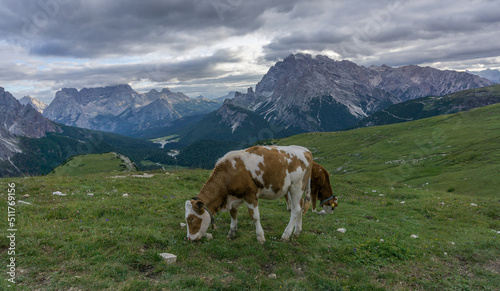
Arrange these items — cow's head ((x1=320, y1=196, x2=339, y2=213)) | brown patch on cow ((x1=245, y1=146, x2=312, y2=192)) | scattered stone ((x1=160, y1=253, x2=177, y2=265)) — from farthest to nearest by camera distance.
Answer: cow's head ((x1=320, y1=196, x2=339, y2=213)), brown patch on cow ((x1=245, y1=146, x2=312, y2=192)), scattered stone ((x1=160, y1=253, x2=177, y2=265))

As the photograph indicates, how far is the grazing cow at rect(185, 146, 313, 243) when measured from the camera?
10805 millimetres

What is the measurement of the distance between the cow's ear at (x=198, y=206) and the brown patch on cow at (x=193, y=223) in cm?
29

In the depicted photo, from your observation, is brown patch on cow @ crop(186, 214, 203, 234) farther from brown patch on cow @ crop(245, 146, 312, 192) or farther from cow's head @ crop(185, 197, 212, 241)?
brown patch on cow @ crop(245, 146, 312, 192)

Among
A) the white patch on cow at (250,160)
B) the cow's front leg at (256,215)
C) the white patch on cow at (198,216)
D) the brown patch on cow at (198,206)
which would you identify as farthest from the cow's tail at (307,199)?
the brown patch on cow at (198,206)

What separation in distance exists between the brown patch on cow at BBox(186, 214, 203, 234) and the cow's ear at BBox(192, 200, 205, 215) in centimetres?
Result: 29

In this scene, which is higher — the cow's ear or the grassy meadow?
the cow's ear

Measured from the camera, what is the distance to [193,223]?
10766 mm

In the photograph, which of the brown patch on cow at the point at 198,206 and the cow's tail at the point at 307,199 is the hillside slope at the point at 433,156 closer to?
the cow's tail at the point at 307,199

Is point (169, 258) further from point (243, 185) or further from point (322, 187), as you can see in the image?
point (322, 187)

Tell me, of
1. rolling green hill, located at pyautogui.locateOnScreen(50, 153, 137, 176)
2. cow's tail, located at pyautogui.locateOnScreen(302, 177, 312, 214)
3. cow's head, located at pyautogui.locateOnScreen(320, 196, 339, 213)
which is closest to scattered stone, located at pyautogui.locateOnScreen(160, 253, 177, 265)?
cow's tail, located at pyautogui.locateOnScreen(302, 177, 312, 214)

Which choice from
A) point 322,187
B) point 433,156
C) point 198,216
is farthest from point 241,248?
point 433,156

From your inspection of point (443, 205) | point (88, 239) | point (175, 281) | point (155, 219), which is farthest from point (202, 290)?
point (443, 205)

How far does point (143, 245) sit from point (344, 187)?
27.2 meters

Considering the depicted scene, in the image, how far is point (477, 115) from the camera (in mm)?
120188
